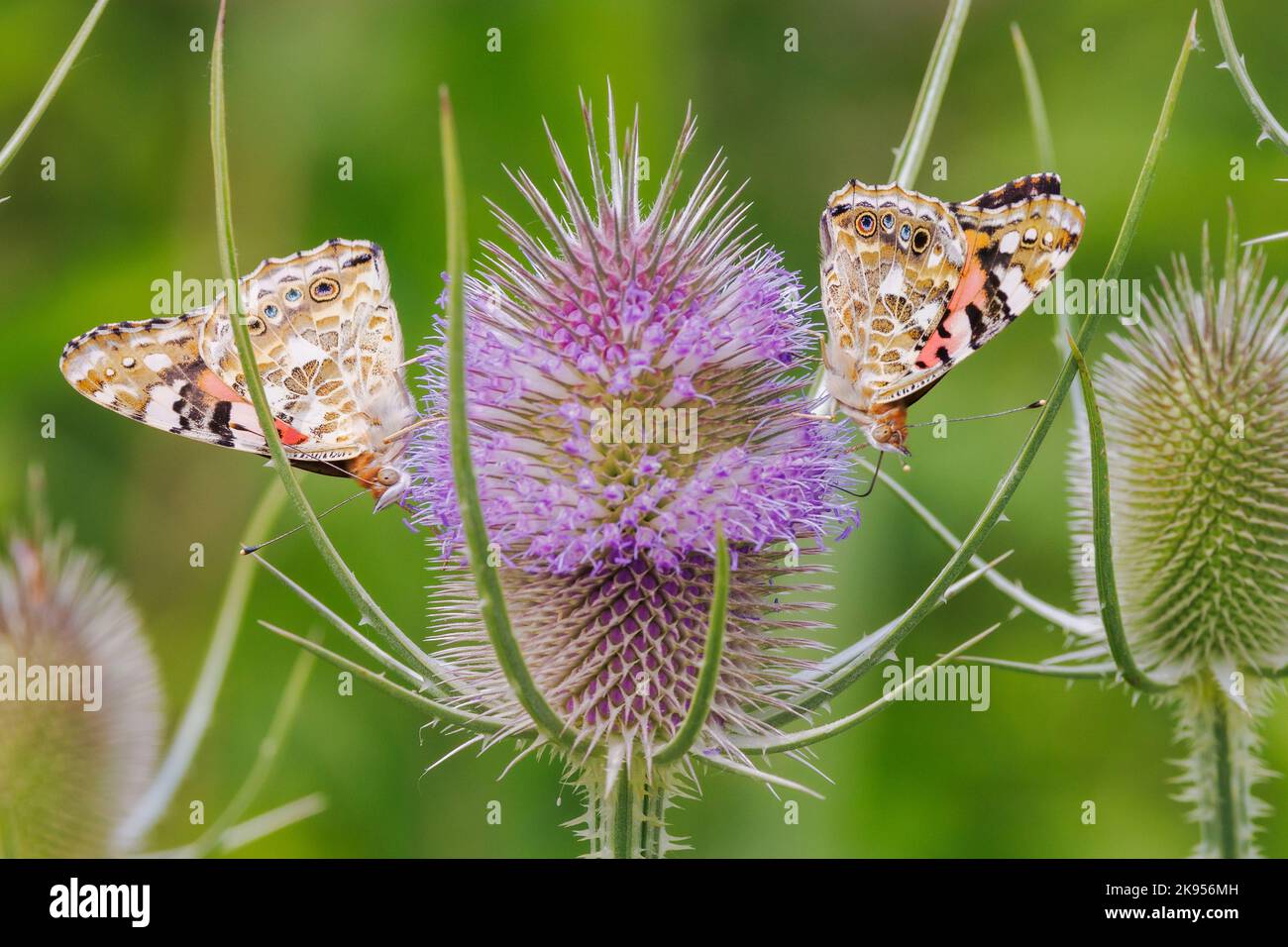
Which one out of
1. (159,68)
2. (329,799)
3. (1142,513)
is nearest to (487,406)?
(1142,513)

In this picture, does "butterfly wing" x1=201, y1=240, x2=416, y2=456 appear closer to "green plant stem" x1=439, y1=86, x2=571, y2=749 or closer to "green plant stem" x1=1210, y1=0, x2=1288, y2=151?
"green plant stem" x1=439, y1=86, x2=571, y2=749

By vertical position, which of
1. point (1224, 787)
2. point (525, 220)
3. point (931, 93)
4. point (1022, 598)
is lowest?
point (1224, 787)

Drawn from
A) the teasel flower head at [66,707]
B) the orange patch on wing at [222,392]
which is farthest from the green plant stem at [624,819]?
the teasel flower head at [66,707]

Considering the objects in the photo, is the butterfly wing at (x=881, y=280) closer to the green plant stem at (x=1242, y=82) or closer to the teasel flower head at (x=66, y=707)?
the green plant stem at (x=1242, y=82)

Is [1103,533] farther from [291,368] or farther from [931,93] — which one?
[291,368]

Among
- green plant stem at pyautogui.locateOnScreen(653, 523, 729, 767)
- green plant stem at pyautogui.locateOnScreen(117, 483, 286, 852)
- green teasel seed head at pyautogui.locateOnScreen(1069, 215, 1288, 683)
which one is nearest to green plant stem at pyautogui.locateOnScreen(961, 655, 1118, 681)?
green teasel seed head at pyautogui.locateOnScreen(1069, 215, 1288, 683)

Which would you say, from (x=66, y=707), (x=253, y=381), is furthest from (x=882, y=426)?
(x=66, y=707)
